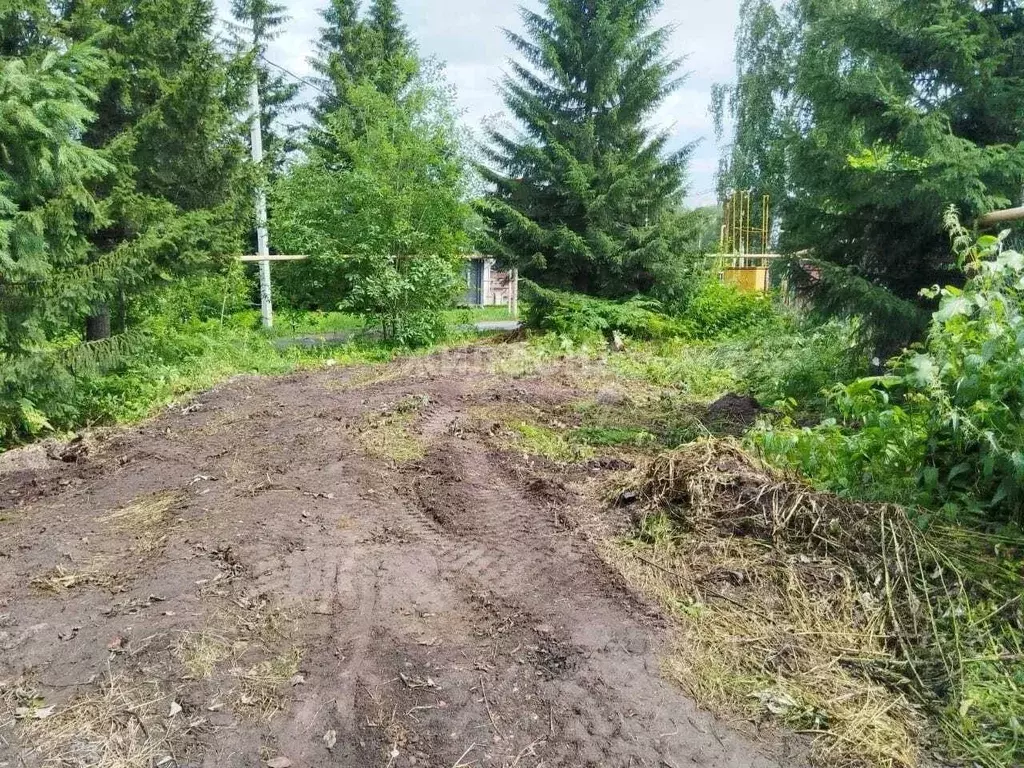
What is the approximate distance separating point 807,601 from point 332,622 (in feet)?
6.67

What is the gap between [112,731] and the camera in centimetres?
232

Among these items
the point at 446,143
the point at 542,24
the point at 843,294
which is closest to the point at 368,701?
the point at 843,294

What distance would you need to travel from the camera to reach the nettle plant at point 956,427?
301 cm

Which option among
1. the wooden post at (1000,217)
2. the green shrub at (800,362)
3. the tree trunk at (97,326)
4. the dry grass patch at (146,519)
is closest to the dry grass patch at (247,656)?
the dry grass patch at (146,519)

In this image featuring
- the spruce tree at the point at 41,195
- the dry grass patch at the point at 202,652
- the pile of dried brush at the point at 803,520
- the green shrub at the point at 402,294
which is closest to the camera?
the dry grass patch at the point at 202,652

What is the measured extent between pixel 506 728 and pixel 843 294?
16.9 ft

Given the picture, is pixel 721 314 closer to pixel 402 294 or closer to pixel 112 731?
pixel 402 294

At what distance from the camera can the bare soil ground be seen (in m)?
2.27

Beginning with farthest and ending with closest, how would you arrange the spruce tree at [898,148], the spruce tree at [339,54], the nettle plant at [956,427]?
the spruce tree at [339,54] < the spruce tree at [898,148] < the nettle plant at [956,427]

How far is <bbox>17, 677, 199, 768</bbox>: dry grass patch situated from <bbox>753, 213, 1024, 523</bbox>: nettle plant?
3181mm

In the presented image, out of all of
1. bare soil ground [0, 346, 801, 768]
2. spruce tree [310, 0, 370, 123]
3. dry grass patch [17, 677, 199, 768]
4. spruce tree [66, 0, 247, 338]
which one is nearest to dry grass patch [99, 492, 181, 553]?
bare soil ground [0, 346, 801, 768]

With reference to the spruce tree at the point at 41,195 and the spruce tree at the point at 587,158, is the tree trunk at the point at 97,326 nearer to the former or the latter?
the spruce tree at the point at 41,195

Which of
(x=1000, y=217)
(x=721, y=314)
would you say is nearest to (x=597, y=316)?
(x=721, y=314)

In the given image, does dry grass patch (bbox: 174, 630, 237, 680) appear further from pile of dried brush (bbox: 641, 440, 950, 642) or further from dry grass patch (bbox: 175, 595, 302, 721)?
pile of dried brush (bbox: 641, 440, 950, 642)
